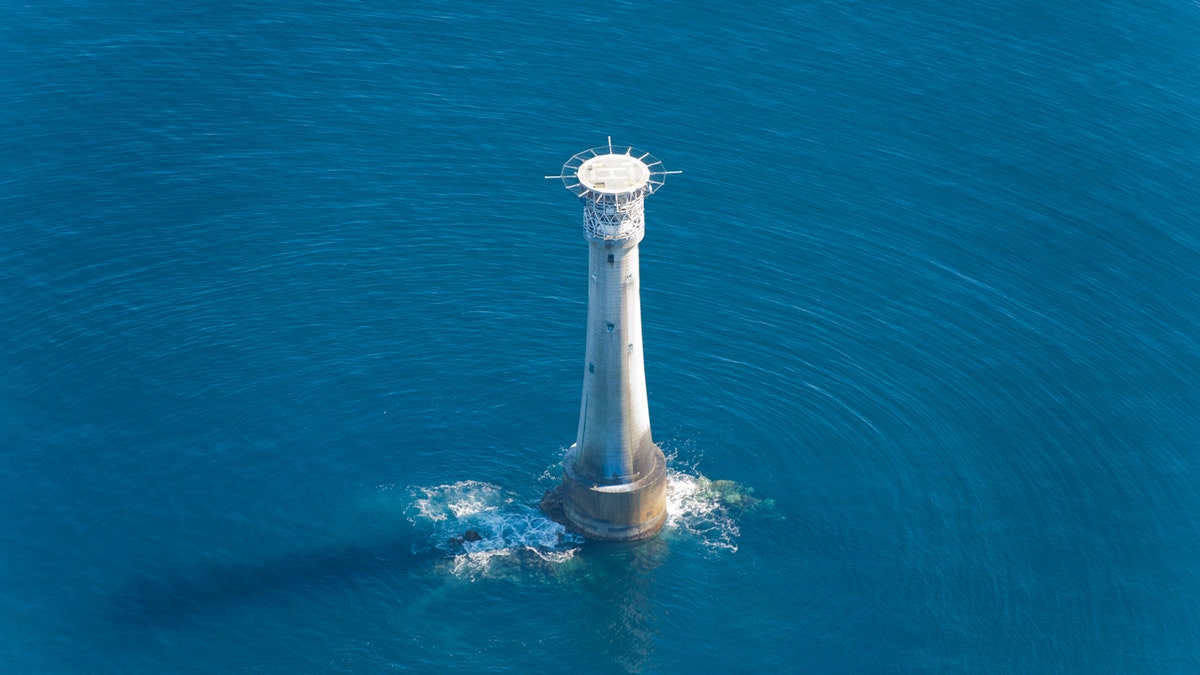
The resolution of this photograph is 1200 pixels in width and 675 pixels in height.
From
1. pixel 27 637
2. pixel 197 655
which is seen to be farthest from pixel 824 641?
pixel 27 637

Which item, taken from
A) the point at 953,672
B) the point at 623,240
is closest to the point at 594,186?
the point at 623,240

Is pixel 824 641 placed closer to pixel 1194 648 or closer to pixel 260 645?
pixel 1194 648

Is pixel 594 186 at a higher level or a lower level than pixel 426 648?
higher

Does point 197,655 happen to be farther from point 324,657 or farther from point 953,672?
point 953,672

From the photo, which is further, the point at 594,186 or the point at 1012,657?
the point at 1012,657

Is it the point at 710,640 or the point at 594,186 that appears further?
the point at 710,640

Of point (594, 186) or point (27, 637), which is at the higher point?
point (594, 186)
